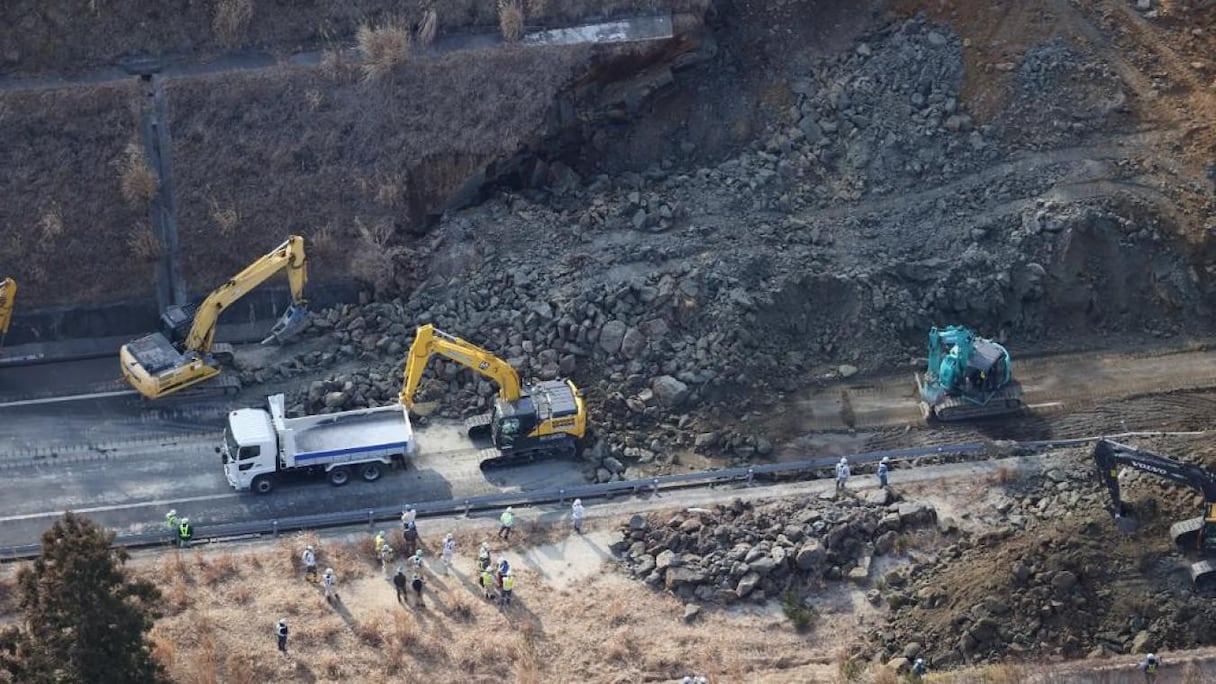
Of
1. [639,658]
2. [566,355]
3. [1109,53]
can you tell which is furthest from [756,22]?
[639,658]

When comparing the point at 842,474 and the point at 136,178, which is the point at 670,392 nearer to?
the point at 842,474

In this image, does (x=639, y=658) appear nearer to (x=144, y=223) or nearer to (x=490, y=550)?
(x=490, y=550)

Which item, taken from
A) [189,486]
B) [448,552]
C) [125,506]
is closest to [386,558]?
[448,552]

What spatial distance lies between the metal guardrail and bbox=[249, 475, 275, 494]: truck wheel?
115 cm

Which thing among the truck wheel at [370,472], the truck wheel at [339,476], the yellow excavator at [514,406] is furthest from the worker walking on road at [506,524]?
the truck wheel at [339,476]

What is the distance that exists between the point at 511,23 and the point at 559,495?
1609cm

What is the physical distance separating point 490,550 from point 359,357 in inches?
314

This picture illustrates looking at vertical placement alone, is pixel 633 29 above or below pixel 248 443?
above

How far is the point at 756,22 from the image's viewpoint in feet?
166

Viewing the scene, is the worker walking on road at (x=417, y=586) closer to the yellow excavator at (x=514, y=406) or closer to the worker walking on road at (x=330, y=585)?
the worker walking on road at (x=330, y=585)

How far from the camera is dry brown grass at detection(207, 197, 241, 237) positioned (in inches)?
1845

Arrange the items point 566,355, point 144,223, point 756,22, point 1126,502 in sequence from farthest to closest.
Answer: point 756,22, point 144,223, point 566,355, point 1126,502

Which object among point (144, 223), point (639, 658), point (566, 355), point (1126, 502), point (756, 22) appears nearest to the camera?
point (639, 658)

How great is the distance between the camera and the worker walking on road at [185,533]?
38062 millimetres
